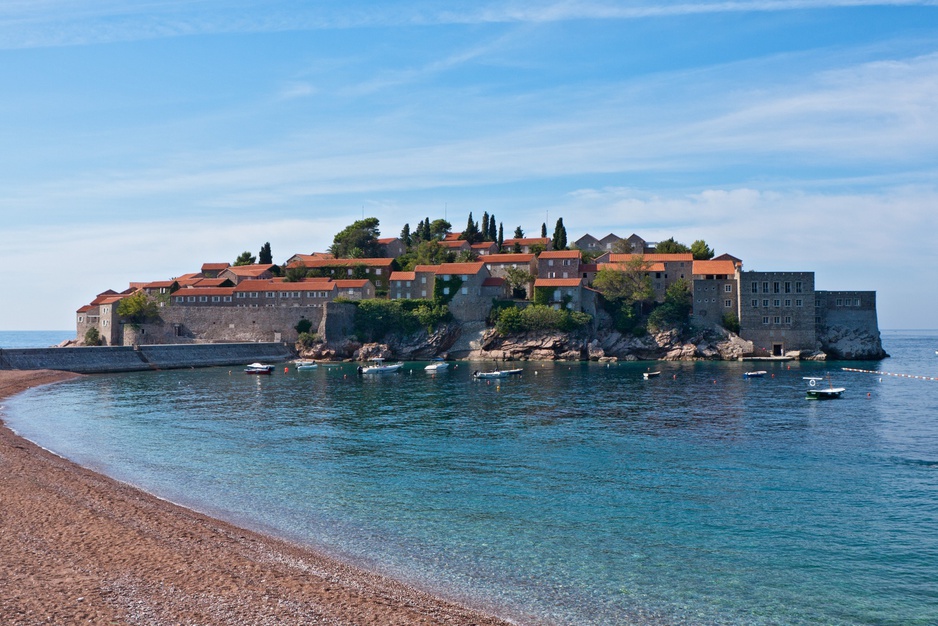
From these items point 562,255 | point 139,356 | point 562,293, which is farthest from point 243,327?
point 562,255

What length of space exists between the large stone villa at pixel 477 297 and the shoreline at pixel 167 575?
7198 cm

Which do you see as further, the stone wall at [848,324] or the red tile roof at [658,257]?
the red tile roof at [658,257]

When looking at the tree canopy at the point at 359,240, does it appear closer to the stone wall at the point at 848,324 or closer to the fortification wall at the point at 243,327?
the fortification wall at the point at 243,327

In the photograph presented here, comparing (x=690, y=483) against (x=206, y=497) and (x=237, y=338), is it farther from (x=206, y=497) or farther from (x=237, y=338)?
(x=237, y=338)

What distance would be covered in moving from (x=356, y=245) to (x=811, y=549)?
3900 inches

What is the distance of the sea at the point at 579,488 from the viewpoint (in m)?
14.2

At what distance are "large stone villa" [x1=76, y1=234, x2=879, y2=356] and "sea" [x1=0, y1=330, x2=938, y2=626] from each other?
120ft

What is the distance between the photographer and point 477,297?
3565 inches

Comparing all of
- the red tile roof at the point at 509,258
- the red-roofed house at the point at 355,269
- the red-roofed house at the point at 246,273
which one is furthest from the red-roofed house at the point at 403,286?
the red-roofed house at the point at 246,273

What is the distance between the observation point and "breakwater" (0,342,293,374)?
2704 inches

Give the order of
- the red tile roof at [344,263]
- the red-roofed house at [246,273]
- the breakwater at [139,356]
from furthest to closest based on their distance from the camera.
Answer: the red-roofed house at [246,273] → the red tile roof at [344,263] → the breakwater at [139,356]

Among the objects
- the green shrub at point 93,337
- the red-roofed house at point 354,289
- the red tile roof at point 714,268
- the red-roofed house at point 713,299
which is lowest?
the green shrub at point 93,337

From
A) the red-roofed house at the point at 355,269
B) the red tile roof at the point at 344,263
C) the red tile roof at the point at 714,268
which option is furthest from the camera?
the red tile roof at the point at 344,263

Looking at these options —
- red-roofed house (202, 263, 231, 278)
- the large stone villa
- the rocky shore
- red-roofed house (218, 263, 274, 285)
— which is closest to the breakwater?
the large stone villa
